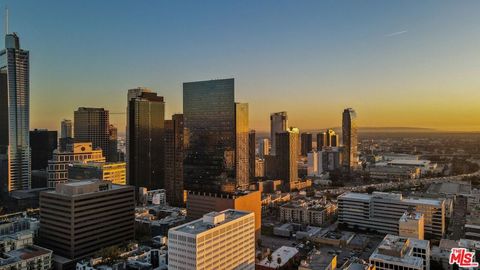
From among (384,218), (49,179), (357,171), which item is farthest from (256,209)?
(357,171)

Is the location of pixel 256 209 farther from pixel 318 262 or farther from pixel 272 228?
pixel 318 262

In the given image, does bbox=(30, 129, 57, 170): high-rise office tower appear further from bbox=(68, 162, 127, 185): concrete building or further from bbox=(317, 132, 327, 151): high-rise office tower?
bbox=(317, 132, 327, 151): high-rise office tower

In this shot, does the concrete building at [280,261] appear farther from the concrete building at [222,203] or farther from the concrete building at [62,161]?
the concrete building at [62,161]

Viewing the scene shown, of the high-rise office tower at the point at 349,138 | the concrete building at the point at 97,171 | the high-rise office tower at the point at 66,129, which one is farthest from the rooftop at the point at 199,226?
the high-rise office tower at the point at 66,129

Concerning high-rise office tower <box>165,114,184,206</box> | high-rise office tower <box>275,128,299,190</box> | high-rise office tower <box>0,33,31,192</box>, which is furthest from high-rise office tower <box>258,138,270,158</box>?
high-rise office tower <box>0,33,31,192</box>

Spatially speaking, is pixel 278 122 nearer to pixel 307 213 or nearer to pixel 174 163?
pixel 174 163

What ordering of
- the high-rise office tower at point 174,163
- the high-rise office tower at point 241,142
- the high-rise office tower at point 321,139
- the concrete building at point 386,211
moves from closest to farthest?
the concrete building at point 386,211
the high-rise office tower at point 241,142
the high-rise office tower at point 174,163
the high-rise office tower at point 321,139
